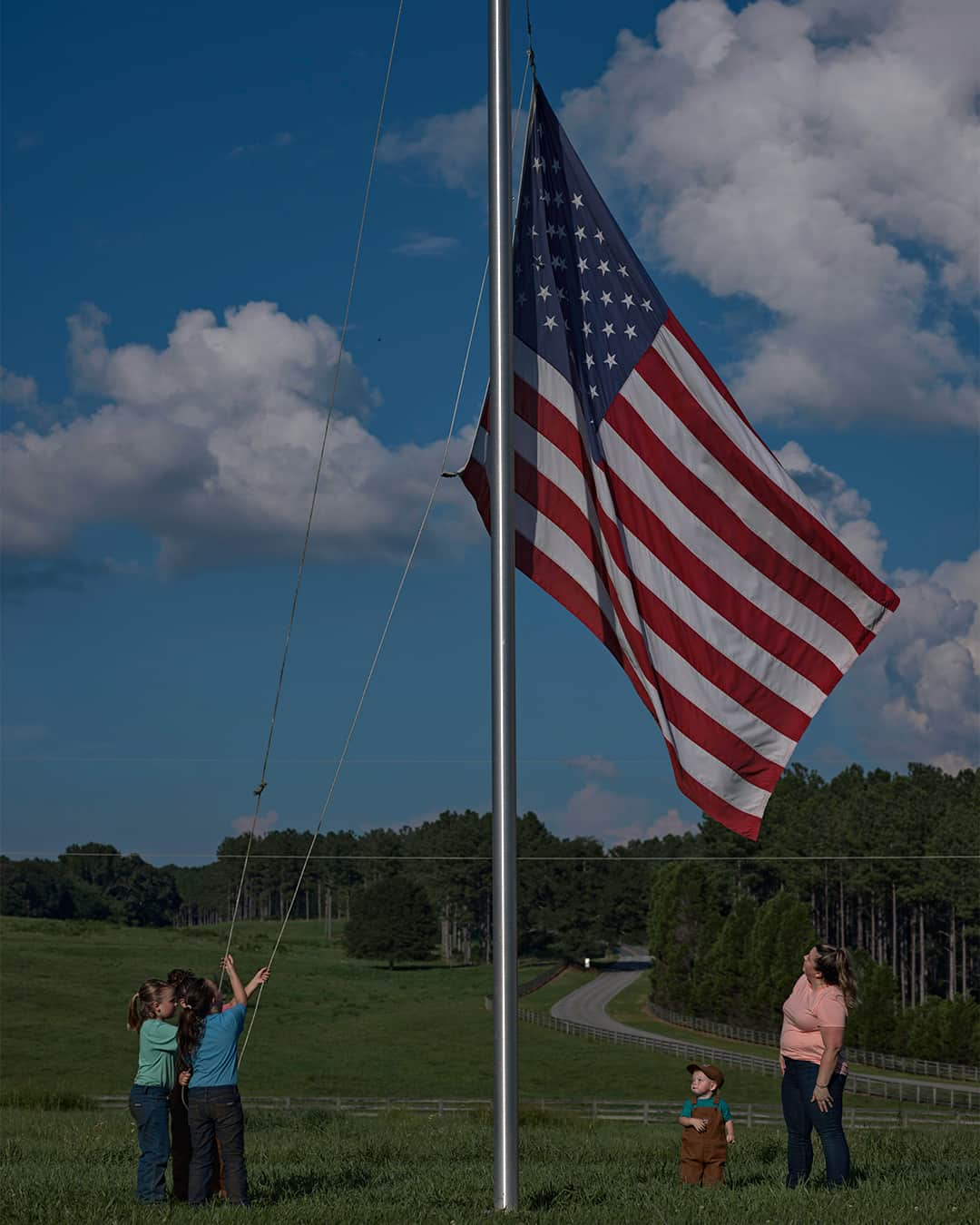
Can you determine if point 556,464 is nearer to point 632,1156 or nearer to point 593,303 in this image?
point 593,303

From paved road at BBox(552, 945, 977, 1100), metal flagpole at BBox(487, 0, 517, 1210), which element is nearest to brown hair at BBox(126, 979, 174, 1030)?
metal flagpole at BBox(487, 0, 517, 1210)

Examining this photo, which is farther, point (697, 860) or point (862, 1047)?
point (697, 860)

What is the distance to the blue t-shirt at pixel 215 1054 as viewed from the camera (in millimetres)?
9359

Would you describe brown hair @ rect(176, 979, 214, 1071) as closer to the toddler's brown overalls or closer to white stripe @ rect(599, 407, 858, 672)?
the toddler's brown overalls

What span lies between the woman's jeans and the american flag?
1707mm

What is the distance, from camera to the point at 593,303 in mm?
10805

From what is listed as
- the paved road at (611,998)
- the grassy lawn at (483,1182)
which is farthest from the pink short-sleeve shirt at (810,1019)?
the paved road at (611,998)

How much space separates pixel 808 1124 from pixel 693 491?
4.27m

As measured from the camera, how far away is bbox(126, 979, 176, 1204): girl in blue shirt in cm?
945

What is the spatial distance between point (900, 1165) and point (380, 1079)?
54399 mm

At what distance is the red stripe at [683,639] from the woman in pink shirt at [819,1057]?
1666 millimetres

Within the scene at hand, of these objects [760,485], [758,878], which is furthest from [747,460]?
[758,878]

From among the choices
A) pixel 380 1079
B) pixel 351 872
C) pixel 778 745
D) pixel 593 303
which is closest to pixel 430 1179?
pixel 778 745

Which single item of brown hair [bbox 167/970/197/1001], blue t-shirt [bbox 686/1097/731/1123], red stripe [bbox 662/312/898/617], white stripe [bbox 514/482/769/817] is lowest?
blue t-shirt [bbox 686/1097/731/1123]
